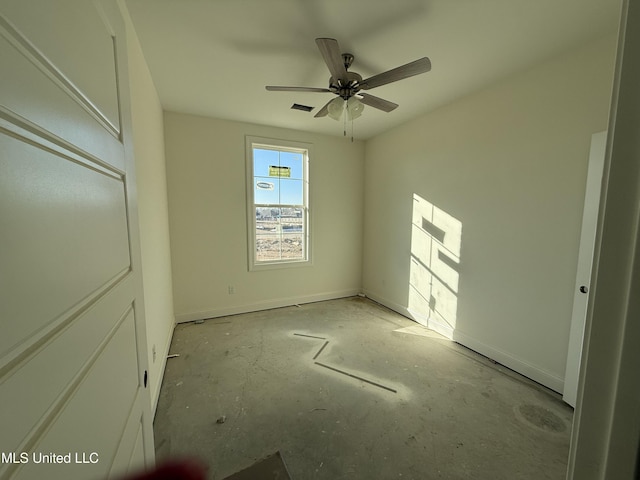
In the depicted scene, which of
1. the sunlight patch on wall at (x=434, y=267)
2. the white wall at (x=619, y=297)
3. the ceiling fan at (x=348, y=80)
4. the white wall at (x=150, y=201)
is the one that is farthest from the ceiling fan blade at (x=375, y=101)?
the white wall at (x=619, y=297)

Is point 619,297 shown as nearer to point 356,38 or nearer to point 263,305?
point 356,38

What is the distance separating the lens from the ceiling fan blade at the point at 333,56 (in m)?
1.48

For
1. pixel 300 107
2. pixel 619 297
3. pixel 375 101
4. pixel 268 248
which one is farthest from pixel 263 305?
pixel 619 297

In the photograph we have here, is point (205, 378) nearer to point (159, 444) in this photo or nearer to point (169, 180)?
point (159, 444)

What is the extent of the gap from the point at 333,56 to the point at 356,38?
0.37 m

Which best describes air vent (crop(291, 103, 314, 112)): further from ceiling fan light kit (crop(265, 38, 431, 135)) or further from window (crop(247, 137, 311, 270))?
window (crop(247, 137, 311, 270))

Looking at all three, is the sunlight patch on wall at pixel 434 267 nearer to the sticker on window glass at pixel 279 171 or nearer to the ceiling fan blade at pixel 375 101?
the ceiling fan blade at pixel 375 101

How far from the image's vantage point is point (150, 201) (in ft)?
6.76

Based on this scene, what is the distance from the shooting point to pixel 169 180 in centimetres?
307

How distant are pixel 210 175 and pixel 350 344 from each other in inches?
107

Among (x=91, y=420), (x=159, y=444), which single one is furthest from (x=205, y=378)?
(x=91, y=420)

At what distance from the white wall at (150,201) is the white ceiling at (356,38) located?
0.69 ft

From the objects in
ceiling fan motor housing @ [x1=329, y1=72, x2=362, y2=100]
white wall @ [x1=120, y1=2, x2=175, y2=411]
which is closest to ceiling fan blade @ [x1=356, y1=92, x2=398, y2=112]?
ceiling fan motor housing @ [x1=329, y1=72, x2=362, y2=100]

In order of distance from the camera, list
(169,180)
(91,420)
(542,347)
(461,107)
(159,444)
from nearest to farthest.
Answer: (91,420) → (159,444) → (542,347) → (461,107) → (169,180)
